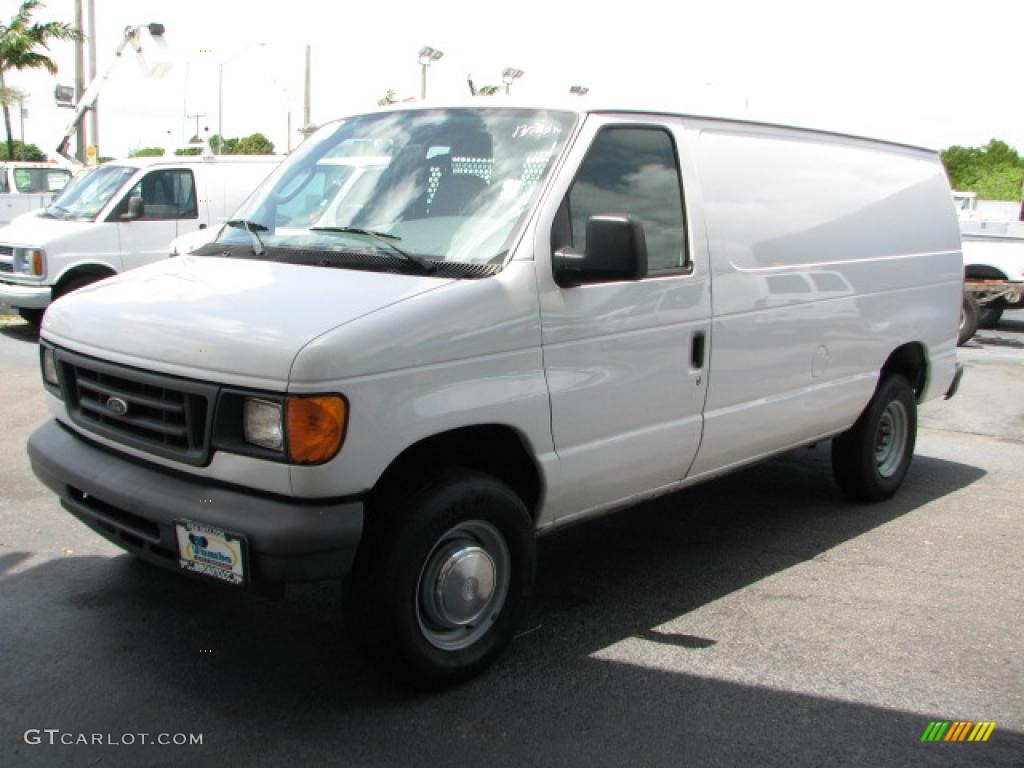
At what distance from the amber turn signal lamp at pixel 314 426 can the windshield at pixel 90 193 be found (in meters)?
9.83

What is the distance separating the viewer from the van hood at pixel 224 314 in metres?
3.30

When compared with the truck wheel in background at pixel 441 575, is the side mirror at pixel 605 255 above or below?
above

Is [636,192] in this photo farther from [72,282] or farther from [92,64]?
[92,64]

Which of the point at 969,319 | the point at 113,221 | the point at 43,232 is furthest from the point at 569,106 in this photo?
the point at 969,319

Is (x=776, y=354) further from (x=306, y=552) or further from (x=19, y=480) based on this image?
(x=19, y=480)

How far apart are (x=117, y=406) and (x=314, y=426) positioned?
92 centimetres

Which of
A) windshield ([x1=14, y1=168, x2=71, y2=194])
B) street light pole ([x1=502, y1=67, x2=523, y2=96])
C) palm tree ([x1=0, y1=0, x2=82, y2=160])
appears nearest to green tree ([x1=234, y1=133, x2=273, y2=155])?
palm tree ([x1=0, y1=0, x2=82, y2=160])

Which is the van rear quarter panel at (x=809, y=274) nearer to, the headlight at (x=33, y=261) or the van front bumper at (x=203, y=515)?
the van front bumper at (x=203, y=515)

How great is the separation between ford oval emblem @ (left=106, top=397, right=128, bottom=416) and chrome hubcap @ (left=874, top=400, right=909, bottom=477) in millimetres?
4523

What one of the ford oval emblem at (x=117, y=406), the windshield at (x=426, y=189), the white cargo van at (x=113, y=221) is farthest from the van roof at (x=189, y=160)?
the ford oval emblem at (x=117, y=406)

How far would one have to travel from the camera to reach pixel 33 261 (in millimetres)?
11469

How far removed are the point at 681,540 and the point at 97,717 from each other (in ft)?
10.4

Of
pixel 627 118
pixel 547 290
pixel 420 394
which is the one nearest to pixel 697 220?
pixel 627 118

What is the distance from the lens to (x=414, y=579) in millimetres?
3553
